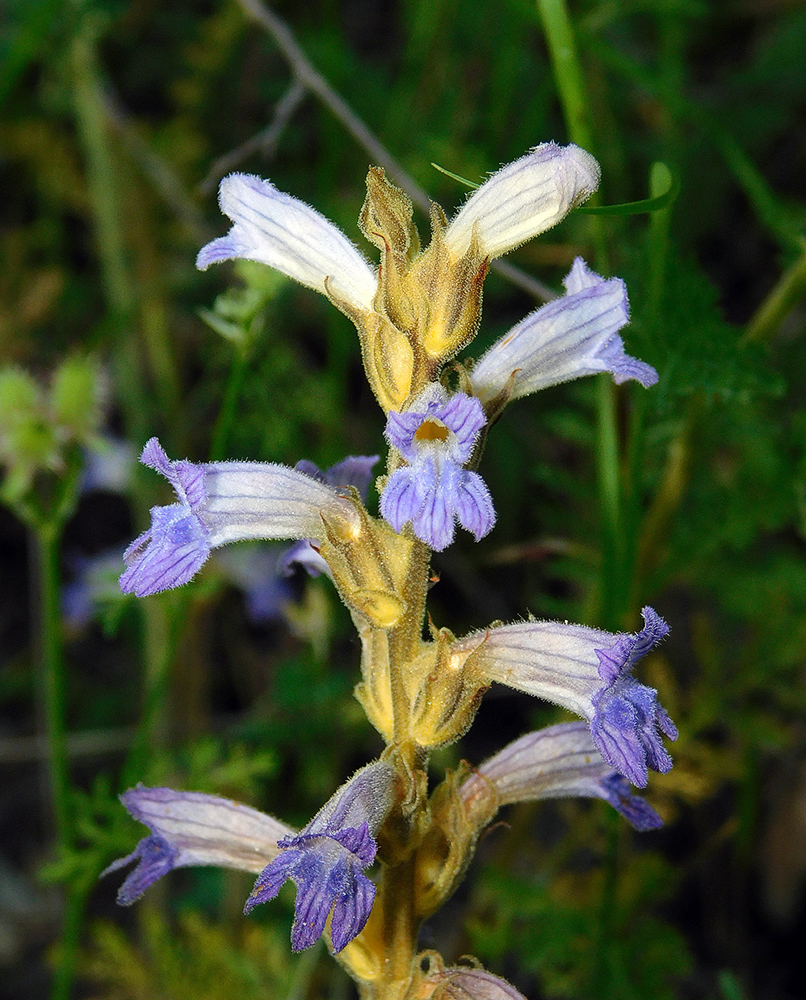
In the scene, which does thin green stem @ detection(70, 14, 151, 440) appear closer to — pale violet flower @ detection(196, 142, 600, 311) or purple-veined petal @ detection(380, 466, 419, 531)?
pale violet flower @ detection(196, 142, 600, 311)

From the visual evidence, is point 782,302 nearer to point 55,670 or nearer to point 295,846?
point 295,846

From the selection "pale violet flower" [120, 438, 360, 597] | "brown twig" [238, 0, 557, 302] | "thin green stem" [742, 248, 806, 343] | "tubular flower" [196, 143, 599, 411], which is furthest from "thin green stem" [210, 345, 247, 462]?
"thin green stem" [742, 248, 806, 343]

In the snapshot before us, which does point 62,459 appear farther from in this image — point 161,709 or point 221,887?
point 221,887

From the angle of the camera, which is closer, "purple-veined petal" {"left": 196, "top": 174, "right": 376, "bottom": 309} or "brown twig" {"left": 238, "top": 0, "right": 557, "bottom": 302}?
"purple-veined petal" {"left": 196, "top": 174, "right": 376, "bottom": 309}

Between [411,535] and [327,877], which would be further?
[411,535]

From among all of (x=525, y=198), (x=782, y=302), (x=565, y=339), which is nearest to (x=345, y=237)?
(x=525, y=198)

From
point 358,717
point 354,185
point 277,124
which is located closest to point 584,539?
point 358,717
